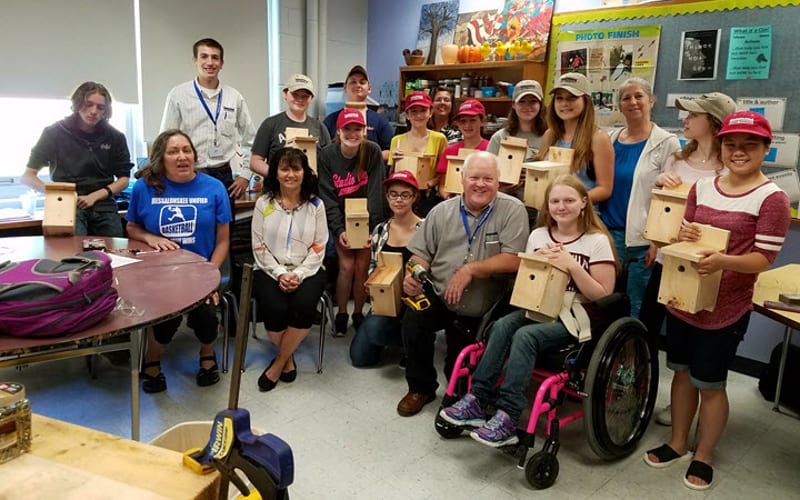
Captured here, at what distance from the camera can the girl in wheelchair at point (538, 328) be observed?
2.31 metres

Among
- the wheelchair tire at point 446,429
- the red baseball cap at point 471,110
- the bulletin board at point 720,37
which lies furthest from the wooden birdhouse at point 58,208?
the bulletin board at point 720,37

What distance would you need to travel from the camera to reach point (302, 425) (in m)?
2.71

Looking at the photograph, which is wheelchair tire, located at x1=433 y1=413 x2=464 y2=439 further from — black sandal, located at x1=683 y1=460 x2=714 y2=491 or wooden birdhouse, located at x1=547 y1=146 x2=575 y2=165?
wooden birdhouse, located at x1=547 y1=146 x2=575 y2=165

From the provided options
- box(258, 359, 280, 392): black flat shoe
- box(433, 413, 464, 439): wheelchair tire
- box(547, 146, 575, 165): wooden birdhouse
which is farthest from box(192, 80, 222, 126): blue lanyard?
box(433, 413, 464, 439): wheelchair tire

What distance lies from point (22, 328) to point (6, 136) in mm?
3044

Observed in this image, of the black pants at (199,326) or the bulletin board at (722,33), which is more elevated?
the bulletin board at (722,33)

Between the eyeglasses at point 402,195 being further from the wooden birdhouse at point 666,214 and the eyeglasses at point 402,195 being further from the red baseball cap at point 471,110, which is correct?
the wooden birdhouse at point 666,214

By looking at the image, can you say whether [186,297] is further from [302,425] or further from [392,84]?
[392,84]

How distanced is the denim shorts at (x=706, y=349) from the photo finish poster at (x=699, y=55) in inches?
78.8

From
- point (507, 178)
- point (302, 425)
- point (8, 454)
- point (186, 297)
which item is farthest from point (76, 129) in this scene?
point (8, 454)

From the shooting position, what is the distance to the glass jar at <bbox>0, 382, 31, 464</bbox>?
114cm

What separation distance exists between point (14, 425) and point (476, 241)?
78.0 inches

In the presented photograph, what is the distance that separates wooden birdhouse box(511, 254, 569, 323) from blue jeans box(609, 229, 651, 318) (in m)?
0.72

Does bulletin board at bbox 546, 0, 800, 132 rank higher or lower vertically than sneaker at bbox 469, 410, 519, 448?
higher
